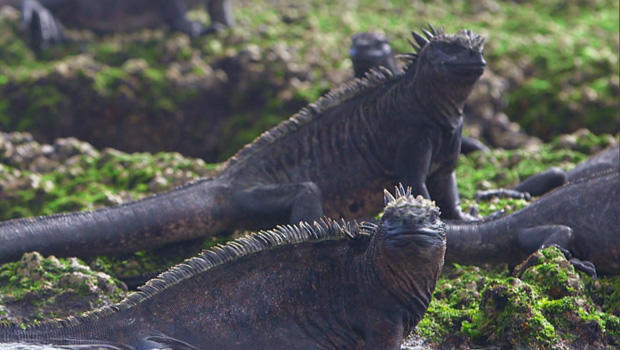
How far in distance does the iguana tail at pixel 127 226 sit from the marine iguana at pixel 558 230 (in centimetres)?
146

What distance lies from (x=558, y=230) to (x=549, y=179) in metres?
1.45

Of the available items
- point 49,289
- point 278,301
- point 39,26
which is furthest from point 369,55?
point 39,26

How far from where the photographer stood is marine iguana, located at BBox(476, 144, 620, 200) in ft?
22.9

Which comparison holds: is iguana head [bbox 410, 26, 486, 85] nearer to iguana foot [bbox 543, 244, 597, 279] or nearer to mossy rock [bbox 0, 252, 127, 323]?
iguana foot [bbox 543, 244, 597, 279]

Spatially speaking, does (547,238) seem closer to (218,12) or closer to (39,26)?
(218,12)

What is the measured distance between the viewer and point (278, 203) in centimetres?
593

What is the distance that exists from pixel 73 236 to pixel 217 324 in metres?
1.67

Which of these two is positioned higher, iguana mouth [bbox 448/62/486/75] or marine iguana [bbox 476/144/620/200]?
iguana mouth [bbox 448/62/486/75]

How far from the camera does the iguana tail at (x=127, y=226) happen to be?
568cm

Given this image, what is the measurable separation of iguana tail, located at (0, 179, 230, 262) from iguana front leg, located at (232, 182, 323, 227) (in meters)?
0.13

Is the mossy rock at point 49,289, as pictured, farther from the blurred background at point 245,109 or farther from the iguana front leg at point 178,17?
the iguana front leg at point 178,17

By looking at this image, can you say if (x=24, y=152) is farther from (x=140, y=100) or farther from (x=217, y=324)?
(x=217, y=324)

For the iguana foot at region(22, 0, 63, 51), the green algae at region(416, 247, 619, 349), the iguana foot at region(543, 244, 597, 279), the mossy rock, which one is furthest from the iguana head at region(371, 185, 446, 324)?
the iguana foot at region(22, 0, 63, 51)

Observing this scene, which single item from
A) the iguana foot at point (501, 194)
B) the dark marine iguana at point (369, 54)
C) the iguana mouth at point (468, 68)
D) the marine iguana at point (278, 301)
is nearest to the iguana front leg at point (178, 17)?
the dark marine iguana at point (369, 54)
